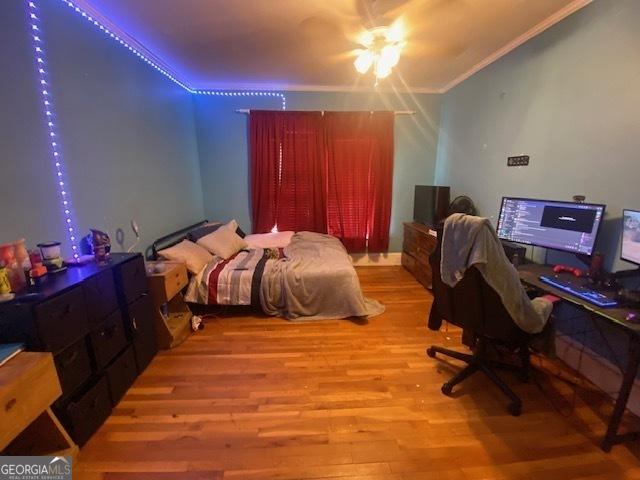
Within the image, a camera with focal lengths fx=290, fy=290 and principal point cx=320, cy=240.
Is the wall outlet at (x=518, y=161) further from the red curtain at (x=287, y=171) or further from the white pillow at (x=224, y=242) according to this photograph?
the white pillow at (x=224, y=242)

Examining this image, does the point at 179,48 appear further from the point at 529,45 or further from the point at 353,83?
the point at 529,45

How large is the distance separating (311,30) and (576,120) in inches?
79.2

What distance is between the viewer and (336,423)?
169 cm

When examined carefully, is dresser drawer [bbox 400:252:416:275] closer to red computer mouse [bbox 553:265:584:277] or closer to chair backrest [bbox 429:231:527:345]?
red computer mouse [bbox 553:265:584:277]

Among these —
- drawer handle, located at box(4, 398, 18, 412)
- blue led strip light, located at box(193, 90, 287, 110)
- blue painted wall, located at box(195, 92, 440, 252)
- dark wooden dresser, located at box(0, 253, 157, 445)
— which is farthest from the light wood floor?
blue led strip light, located at box(193, 90, 287, 110)

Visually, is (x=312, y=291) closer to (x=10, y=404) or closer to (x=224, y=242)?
(x=224, y=242)

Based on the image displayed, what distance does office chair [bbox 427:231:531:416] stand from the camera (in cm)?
163

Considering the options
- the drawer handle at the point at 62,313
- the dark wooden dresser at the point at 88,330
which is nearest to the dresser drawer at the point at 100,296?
the dark wooden dresser at the point at 88,330

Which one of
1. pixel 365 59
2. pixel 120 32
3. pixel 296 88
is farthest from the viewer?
pixel 296 88

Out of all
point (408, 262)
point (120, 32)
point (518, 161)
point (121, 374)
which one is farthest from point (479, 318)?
point (120, 32)

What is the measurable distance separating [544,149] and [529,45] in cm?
95

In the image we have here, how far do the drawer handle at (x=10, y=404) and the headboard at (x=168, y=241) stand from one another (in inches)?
68.6

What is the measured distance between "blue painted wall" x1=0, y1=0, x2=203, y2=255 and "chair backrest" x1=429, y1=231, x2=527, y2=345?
95.1 inches

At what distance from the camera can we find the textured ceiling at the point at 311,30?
6.46ft
